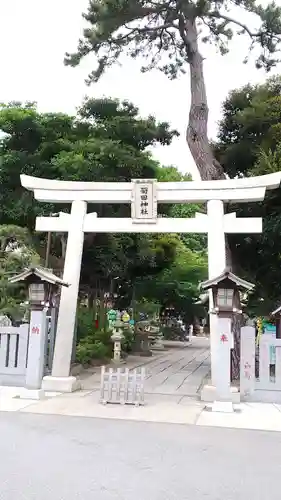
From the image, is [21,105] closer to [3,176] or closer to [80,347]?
[3,176]

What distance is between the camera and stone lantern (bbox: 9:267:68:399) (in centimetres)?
1039

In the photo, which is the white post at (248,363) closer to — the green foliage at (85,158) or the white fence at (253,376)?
the white fence at (253,376)

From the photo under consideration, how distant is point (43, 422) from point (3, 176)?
11.1 m

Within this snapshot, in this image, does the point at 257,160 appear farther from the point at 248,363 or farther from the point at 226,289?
the point at 248,363

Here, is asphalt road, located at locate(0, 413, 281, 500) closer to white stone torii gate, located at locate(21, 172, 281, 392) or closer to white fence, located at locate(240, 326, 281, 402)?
white fence, located at locate(240, 326, 281, 402)

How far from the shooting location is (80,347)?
16500 millimetres

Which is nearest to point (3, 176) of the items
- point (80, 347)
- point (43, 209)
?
point (43, 209)

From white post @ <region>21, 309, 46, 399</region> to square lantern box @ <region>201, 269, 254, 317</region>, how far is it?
3643mm

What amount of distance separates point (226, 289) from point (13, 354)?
5.37 meters

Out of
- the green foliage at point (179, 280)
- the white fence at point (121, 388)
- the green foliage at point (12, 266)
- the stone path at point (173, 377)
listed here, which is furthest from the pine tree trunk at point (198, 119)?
the green foliage at point (179, 280)

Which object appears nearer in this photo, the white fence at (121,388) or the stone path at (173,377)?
the white fence at (121,388)

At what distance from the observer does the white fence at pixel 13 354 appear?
11602 millimetres

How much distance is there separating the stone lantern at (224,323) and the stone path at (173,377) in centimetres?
153

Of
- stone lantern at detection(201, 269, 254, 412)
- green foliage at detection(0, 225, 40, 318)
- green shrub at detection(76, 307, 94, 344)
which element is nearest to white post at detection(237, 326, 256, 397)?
stone lantern at detection(201, 269, 254, 412)
